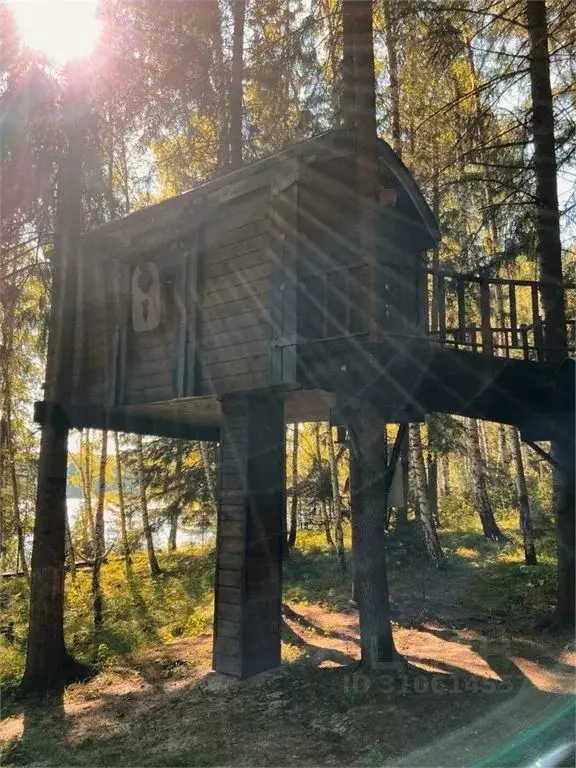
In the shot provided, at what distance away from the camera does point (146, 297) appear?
9523mm

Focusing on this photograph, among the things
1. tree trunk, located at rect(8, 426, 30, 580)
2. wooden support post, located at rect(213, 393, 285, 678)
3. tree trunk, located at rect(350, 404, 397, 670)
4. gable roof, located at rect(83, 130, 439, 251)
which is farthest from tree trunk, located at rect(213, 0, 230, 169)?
tree trunk, located at rect(8, 426, 30, 580)

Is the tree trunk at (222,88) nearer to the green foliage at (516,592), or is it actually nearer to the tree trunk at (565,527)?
the tree trunk at (565,527)

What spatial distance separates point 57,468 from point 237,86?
9334mm

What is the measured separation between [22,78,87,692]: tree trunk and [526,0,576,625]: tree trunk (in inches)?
308

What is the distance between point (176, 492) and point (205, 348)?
1110 centimetres

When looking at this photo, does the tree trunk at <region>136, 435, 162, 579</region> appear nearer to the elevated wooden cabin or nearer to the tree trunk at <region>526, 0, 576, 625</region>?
the elevated wooden cabin

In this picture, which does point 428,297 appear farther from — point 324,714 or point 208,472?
point 208,472

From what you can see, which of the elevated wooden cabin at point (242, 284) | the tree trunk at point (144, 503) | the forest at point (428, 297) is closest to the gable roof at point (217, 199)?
the elevated wooden cabin at point (242, 284)

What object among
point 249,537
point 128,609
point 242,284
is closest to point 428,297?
point 242,284

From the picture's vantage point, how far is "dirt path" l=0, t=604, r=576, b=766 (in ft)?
18.5

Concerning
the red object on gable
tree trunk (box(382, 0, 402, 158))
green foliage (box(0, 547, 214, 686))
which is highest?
tree trunk (box(382, 0, 402, 158))

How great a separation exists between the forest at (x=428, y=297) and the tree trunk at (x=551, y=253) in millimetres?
35

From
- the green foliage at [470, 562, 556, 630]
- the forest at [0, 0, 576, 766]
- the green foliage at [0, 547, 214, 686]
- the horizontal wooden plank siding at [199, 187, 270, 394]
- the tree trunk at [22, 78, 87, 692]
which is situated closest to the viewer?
the forest at [0, 0, 576, 766]

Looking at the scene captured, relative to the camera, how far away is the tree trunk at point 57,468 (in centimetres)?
950
